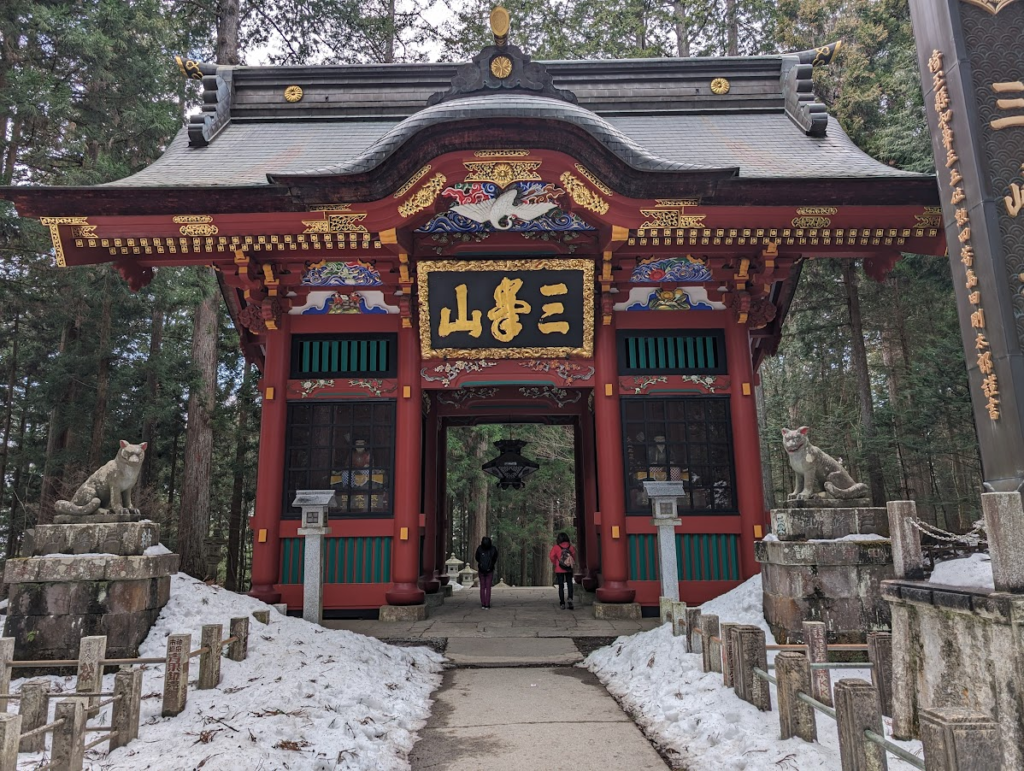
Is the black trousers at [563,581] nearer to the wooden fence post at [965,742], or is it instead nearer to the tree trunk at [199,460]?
the tree trunk at [199,460]

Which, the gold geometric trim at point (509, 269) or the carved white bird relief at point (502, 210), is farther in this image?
the gold geometric trim at point (509, 269)

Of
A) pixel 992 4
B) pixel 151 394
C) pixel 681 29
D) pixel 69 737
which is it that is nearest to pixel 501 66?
pixel 992 4

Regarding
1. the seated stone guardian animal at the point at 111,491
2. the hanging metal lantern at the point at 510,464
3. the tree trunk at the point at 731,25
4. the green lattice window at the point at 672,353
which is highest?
the tree trunk at the point at 731,25

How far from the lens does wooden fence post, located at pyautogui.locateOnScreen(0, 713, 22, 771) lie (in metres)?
2.96

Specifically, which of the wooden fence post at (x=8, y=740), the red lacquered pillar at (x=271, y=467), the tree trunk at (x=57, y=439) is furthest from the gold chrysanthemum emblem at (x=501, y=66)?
the tree trunk at (x=57, y=439)

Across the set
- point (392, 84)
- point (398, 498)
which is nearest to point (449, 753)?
point (398, 498)

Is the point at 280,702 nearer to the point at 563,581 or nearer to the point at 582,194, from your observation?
the point at 582,194

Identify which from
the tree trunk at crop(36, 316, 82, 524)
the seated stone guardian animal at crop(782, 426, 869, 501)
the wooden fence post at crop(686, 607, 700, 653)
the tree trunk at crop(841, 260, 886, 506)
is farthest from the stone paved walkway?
the tree trunk at crop(36, 316, 82, 524)

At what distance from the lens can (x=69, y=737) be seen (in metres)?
3.50

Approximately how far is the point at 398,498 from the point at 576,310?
149 inches

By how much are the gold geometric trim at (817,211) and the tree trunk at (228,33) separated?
1258 centimetres

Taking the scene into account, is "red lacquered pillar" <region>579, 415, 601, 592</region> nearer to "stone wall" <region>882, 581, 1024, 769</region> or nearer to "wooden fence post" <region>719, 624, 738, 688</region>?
"wooden fence post" <region>719, 624, 738, 688</region>

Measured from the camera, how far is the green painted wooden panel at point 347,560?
930 centimetres

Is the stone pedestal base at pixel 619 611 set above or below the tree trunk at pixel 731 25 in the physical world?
below
